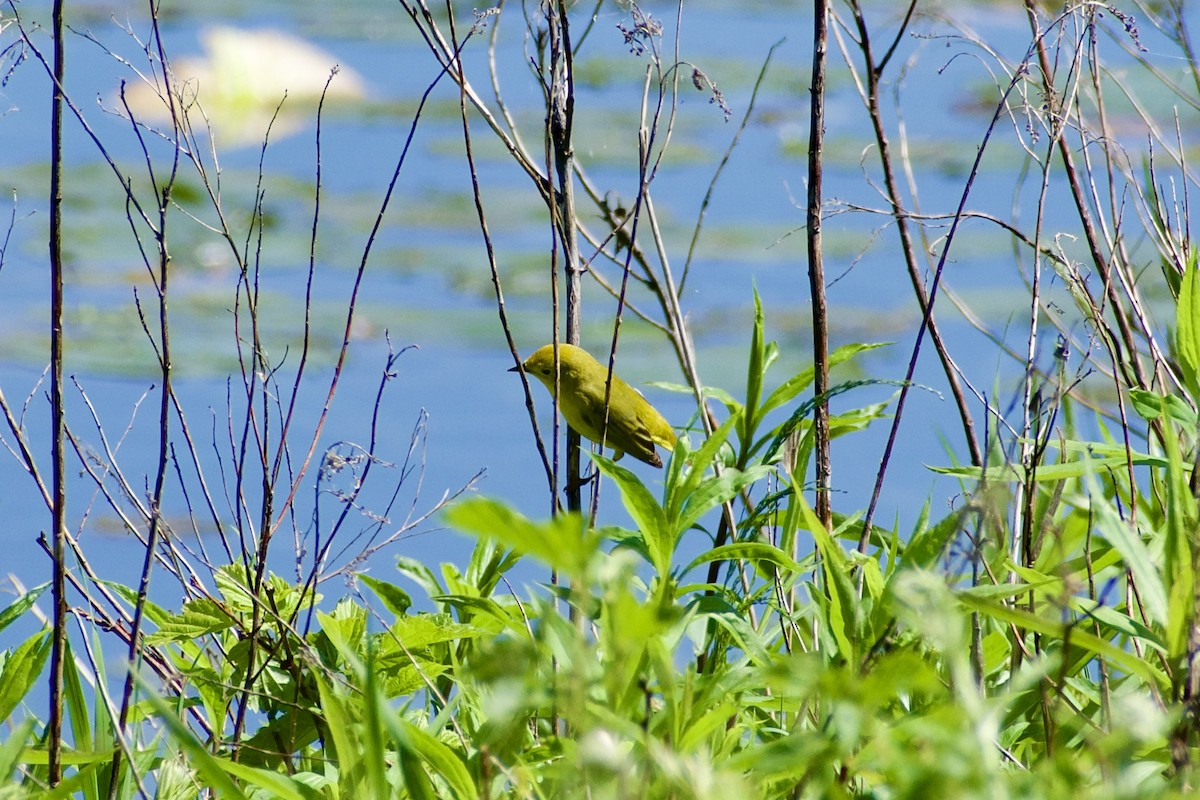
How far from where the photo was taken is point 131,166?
969 cm

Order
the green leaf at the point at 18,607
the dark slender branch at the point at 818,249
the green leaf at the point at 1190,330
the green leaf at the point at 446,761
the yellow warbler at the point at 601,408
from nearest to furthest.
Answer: the green leaf at the point at 446,761 → the green leaf at the point at 18,607 → the green leaf at the point at 1190,330 → the dark slender branch at the point at 818,249 → the yellow warbler at the point at 601,408

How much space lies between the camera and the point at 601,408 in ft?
10.6

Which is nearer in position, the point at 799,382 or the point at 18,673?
the point at 18,673

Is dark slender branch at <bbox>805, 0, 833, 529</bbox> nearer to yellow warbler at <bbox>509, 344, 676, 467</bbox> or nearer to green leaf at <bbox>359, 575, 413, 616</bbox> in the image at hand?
green leaf at <bbox>359, 575, 413, 616</bbox>

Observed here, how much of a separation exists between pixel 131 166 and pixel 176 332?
10.1 ft

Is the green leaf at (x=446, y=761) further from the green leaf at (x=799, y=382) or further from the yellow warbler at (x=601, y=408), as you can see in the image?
the yellow warbler at (x=601, y=408)

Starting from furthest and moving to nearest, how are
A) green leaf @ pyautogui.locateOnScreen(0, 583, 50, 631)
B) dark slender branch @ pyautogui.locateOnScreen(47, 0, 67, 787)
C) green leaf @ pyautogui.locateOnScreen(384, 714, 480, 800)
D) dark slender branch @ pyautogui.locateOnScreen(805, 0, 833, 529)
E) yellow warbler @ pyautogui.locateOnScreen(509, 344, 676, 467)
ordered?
1. yellow warbler @ pyautogui.locateOnScreen(509, 344, 676, 467)
2. dark slender branch @ pyautogui.locateOnScreen(805, 0, 833, 529)
3. green leaf @ pyautogui.locateOnScreen(0, 583, 50, 631)
4. dark slender branch @ pyautogui.locateOnScreen(47, 0, 67, 787)
5. green leaf @ pyautogui.locateOnScreen(384, 714, 480, 800)

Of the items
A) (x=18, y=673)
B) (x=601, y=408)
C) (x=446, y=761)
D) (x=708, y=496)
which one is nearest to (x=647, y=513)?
(x=708, y=496)

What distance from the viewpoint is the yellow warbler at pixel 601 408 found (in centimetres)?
313

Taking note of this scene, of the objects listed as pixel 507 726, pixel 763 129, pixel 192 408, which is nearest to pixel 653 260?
pixel 763 129

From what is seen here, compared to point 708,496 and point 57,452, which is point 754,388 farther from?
point 57,452

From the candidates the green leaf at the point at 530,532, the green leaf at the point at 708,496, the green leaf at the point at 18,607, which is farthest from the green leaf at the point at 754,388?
the green leaf at the point at 530,532

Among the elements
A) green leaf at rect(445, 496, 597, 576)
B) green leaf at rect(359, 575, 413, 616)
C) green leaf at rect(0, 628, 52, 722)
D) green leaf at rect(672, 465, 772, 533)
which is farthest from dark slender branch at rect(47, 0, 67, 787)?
green leaf at rect(445, 496, 597, 576)

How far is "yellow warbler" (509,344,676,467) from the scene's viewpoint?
10.3 feet
